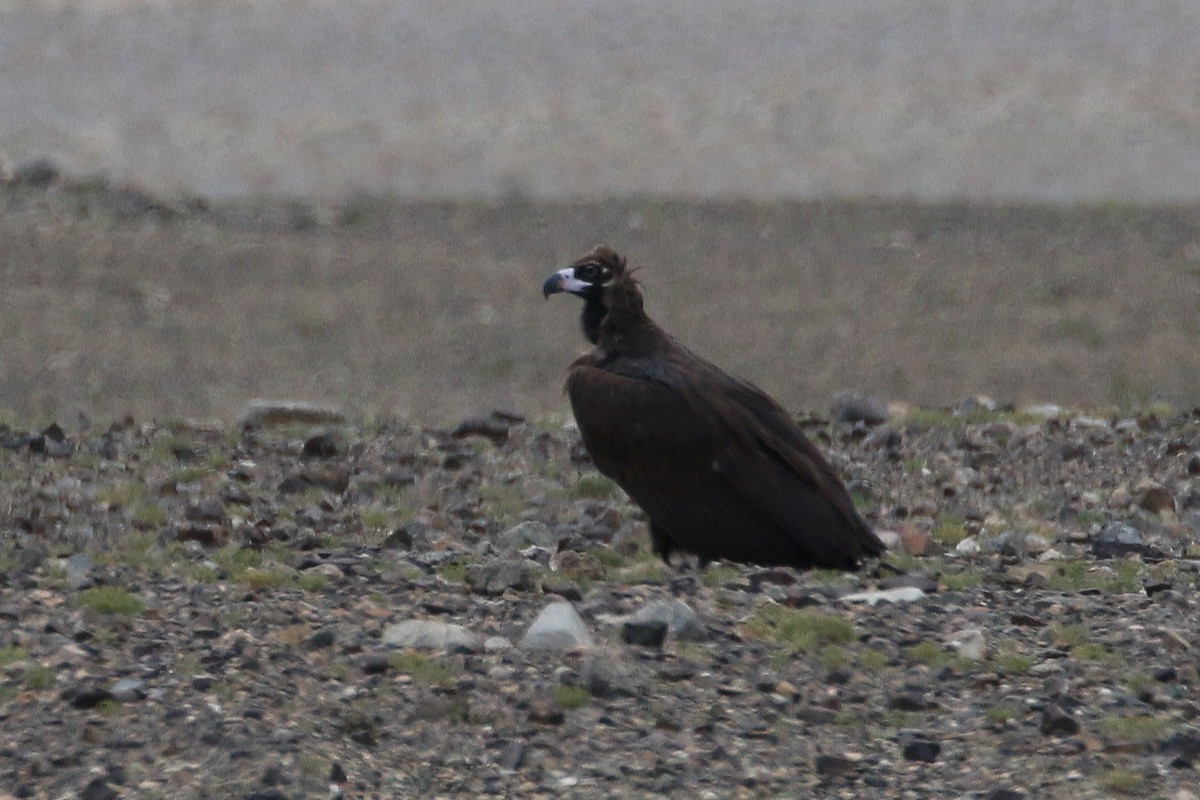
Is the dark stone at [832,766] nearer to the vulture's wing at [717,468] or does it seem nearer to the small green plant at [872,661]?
the small green plant at [872,661]

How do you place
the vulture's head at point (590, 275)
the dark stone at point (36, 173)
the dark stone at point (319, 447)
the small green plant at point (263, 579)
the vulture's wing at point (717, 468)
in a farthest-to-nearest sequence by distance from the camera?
the dark stone at point (36, 173) < the dark stone at point (319, 447) < the vulture's head at point (590, 275) < the vulture's wing at point (717, 468) < the small green plant at point (263, 579)

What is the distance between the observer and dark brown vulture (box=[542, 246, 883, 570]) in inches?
341

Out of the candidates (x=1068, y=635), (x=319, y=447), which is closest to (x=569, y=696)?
(x=1068, y=635)

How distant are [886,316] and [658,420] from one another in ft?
30.2

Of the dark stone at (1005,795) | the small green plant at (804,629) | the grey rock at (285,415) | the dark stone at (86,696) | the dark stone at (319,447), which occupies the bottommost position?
the dark stone at (1005,795)

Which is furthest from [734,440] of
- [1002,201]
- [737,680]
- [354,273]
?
[1002,201]

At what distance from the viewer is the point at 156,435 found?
1168cm

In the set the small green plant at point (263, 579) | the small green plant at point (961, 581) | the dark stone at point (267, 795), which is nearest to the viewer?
the dark stone at point (267, 795)

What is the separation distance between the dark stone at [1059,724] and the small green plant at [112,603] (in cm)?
304

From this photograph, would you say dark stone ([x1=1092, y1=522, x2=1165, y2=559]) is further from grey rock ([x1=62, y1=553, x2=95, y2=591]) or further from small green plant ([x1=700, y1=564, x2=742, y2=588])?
grey rock ([x1=62, y1=553, x2=95, y2=591])

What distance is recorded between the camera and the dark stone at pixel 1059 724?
261 inches

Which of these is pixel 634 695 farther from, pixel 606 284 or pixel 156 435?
pixel 156 435

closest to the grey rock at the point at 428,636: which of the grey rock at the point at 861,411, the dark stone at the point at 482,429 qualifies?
the dark stone at the point at 482,429

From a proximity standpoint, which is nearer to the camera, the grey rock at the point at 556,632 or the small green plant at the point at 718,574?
the grey rock at the point at 556,632
